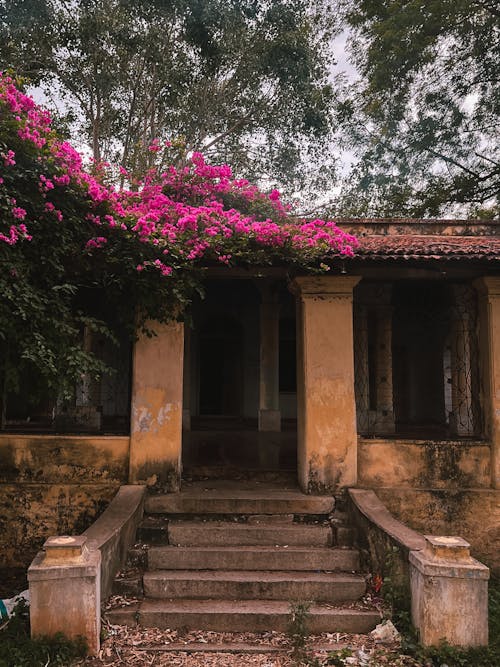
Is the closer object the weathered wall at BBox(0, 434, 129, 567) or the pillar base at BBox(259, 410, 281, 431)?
the weathered wall at BBox(0, 434, 129, 567)

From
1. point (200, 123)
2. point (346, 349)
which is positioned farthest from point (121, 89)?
point (346, 349)

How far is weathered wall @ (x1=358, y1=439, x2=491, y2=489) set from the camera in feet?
21.1

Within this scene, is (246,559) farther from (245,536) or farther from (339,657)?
(339,657)

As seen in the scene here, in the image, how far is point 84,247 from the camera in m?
5.50

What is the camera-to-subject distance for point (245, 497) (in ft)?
19.5

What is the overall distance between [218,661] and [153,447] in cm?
271

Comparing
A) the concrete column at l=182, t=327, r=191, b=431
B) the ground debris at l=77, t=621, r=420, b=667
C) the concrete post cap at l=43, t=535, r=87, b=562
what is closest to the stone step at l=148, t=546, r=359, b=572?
the ground debris at l=77, t=621, r=420, b=667

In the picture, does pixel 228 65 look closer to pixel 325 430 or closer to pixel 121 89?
pixel 121 89

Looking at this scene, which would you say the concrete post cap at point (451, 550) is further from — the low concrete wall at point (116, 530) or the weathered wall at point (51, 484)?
the weathered wall at point (51, 484)

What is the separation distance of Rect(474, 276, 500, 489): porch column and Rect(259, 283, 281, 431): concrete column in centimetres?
599

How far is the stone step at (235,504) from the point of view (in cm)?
585

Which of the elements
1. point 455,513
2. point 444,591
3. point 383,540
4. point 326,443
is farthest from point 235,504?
point 455,513

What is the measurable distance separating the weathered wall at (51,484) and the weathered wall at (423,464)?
9.76 feet

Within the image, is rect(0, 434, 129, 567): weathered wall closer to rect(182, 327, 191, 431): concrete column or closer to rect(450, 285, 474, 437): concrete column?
rect(450, 285, 474, 437): concrete column
